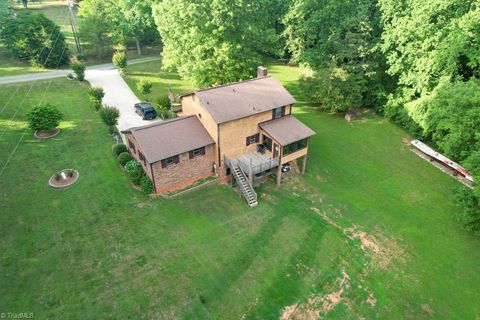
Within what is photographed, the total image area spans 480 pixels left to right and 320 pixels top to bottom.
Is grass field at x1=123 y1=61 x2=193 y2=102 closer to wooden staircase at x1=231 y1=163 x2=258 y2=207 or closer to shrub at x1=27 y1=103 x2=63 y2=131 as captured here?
shrub at x1=27 y1=103 x2=63 y2=131

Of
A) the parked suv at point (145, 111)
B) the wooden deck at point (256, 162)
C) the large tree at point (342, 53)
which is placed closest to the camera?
the wooden deck at point (256, 162)

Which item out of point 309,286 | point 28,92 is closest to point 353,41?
point 309,286

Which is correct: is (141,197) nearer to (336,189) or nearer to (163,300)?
(163,300)

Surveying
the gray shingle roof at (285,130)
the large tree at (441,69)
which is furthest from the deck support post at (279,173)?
the large tree at (441,69)

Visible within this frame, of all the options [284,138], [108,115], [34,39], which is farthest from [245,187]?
[34,39]

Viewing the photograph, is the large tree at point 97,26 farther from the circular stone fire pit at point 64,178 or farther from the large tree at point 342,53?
the circular stone fire pit at point 64,178

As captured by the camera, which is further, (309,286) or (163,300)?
(309,286)

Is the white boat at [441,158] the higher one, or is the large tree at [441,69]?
the large tree at [441,69]
